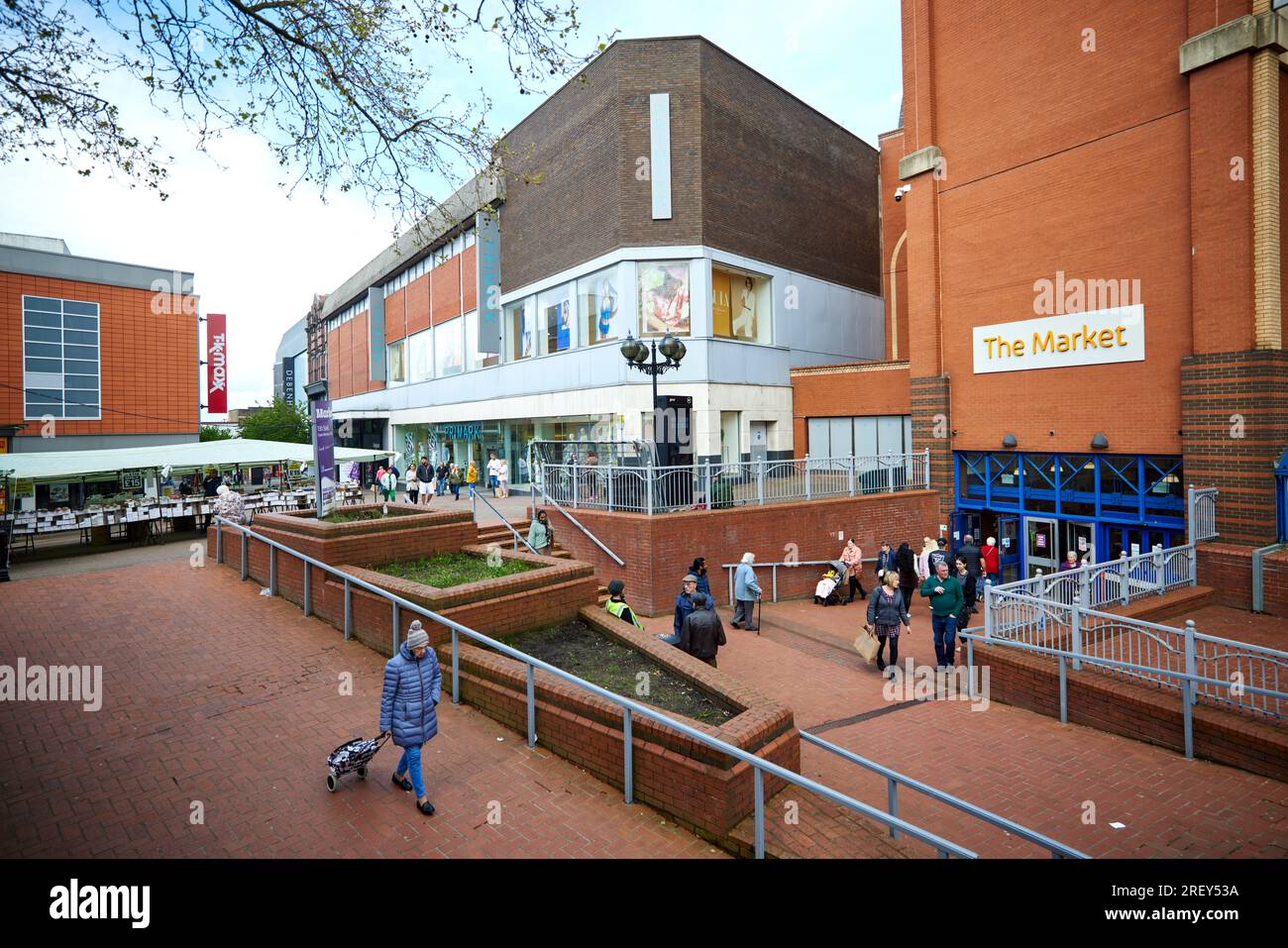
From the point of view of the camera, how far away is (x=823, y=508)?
1581 centimetres

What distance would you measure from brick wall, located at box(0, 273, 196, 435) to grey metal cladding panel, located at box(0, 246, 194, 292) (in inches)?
10.3

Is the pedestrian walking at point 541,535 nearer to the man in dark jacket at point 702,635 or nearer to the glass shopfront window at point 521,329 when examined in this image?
the man in dark jacket at point 702,635

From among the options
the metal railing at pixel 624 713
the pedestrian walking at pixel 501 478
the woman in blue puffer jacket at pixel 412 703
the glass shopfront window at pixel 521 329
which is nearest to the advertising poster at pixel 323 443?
the metal railing at pixel 624 713

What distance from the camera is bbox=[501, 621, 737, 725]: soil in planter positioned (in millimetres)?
6527

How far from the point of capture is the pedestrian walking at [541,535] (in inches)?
553

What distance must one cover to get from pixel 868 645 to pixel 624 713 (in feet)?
20.2

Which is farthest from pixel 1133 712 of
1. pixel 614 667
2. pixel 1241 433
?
pixel 1241 433

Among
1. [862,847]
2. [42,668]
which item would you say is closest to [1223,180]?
[862,847]

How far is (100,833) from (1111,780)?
843 cm

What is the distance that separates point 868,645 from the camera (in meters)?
10.6

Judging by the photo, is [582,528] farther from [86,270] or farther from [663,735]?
[86,270]

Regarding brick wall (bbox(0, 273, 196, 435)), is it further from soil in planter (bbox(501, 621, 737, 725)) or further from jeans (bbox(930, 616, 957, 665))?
jeans (bbox(930, 616, 957, 665))

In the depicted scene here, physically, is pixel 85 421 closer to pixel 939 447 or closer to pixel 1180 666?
pixel 939 447

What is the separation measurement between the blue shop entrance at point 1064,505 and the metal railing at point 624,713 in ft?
40.3
